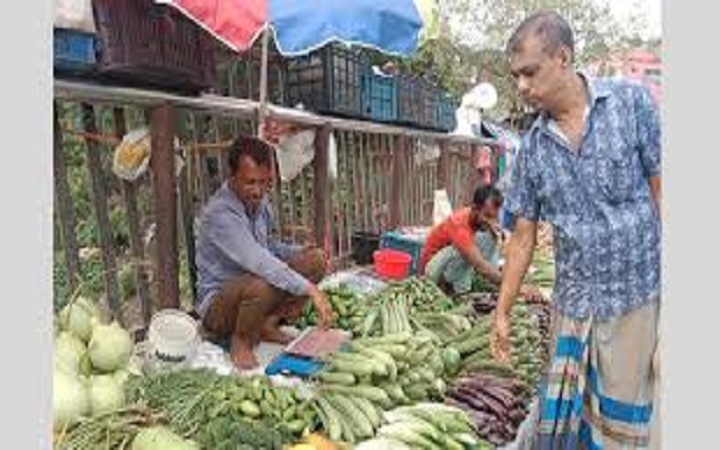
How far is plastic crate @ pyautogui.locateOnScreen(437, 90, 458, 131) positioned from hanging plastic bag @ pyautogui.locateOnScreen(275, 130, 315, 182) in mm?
4414

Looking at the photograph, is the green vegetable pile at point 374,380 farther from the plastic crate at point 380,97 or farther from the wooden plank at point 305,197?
the plastic crate at point 380,97

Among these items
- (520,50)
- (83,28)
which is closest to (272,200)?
(83,28)

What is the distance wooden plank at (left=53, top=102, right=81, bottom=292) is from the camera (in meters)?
5.05

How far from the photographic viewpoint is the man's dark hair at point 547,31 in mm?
3385

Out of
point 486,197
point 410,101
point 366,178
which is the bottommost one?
point 486,197

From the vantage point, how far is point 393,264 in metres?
7.93

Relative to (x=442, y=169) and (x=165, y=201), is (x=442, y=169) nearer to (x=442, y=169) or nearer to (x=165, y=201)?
(x=442, y=169)

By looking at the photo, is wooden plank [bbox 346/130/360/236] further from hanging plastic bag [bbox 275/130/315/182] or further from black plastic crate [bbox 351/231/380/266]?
hanging plastic bag [bbox 275/130/315/182]

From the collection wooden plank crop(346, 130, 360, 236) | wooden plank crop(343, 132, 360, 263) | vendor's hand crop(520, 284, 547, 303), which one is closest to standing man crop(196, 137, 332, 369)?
vendor's hand crop(520, 284, 547, 303)

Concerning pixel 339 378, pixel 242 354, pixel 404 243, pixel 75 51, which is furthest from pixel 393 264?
pixel 75 51

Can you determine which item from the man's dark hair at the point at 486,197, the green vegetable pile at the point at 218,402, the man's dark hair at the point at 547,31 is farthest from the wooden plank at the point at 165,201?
the man's dark hair at the point at 547,31

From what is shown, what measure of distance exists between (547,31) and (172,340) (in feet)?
8.45

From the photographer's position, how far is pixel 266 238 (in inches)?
219

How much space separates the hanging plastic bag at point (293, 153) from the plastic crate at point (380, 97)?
1.54m
